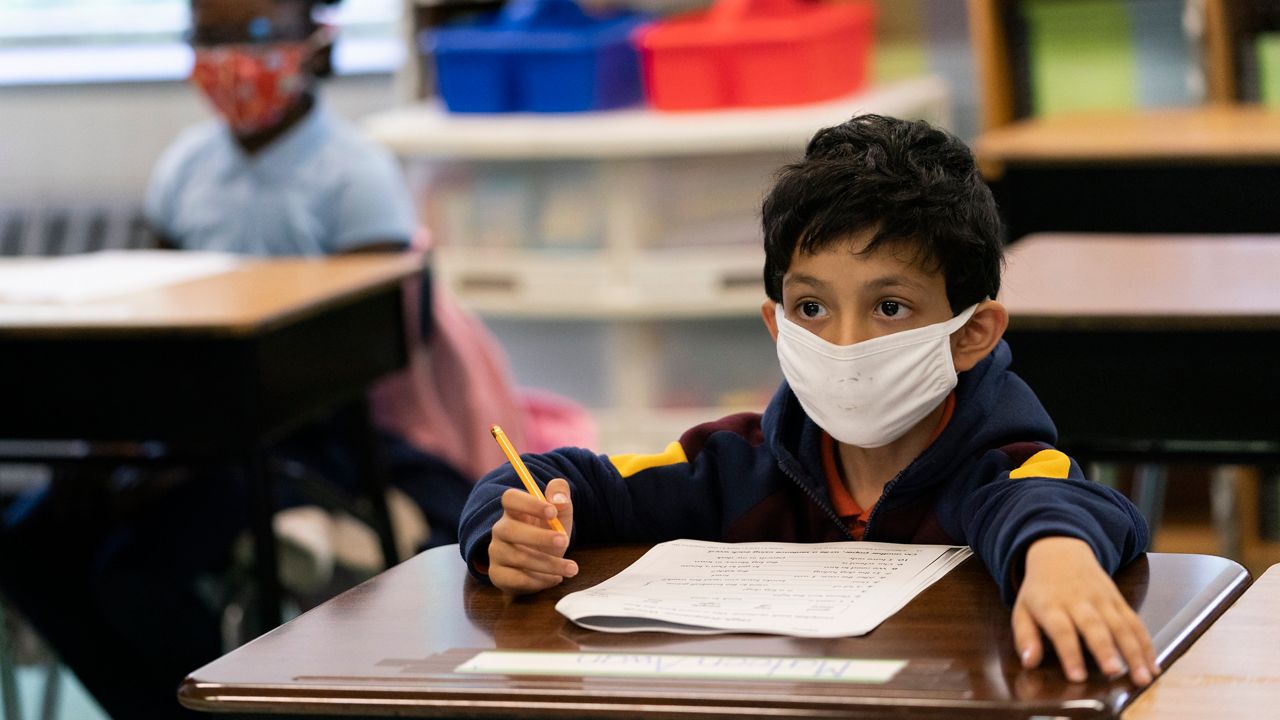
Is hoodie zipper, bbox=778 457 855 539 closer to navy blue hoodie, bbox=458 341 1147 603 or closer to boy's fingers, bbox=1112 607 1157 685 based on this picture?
navy blue hoodie, bbox=458 341 1147 603

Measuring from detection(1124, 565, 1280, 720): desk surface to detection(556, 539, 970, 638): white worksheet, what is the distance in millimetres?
181

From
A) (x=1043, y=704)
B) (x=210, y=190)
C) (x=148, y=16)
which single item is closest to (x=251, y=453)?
(x=210, y=190)

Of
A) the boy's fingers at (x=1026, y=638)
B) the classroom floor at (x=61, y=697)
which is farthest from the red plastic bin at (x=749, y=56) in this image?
the boy's fingers at (x=1026, y=638)

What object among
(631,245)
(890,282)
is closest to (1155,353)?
(890,282)

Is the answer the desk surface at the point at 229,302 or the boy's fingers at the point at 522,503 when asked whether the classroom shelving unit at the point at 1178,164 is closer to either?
the desk surface at the point at 229,302

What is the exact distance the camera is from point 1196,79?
4258 mm

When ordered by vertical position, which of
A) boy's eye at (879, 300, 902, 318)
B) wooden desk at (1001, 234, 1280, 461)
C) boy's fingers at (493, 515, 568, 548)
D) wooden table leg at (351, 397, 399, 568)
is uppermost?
boy's eye at (879, 300, 902, 318)

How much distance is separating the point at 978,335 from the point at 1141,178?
2127 mm

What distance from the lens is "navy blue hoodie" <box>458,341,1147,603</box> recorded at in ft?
4.28

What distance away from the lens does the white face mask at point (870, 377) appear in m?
1.33

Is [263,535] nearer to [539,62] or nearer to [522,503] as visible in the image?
[522,503]

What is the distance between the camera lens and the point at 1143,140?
344 centimetres

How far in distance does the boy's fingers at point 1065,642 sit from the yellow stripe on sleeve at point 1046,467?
0.78 ft

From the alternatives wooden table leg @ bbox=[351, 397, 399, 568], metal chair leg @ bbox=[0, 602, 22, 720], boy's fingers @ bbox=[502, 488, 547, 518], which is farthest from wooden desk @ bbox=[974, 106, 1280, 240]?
boy's fingers @ bbox=[502, 488, 547, 518]
